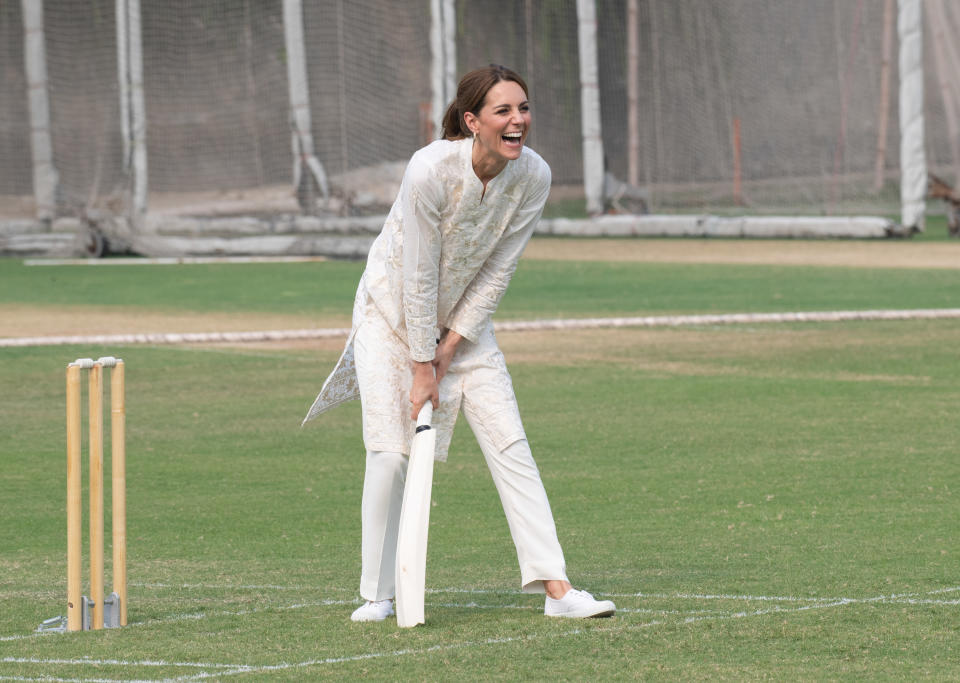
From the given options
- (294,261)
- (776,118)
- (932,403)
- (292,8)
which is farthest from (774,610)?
(776,118)

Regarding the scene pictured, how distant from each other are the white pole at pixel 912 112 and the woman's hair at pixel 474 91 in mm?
24461

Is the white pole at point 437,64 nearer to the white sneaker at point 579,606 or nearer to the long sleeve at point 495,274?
the long sleeve at point 495,274

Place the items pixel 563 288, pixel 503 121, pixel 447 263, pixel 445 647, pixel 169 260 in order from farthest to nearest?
pixel 169 260
pixel 563 288
pixel 447 263
pixel 503 121
pixel 445 647

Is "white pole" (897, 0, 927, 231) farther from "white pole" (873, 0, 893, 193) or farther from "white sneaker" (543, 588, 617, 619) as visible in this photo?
"white sneaker" (543, 588, 617, 619)

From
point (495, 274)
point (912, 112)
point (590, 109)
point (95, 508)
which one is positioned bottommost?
point (95, 508)

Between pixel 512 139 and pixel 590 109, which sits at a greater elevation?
pixel 590 109

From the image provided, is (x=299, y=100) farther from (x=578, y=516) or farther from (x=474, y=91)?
(x=474, y=91)

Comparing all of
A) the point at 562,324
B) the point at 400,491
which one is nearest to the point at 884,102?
the point at 562,324

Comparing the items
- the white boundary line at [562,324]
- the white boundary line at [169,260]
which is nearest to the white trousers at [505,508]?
the white boundary line at [562,324]

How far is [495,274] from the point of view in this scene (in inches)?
222

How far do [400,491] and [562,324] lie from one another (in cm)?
1084

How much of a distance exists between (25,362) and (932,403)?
283 inches

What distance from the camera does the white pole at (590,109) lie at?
32.5 metres

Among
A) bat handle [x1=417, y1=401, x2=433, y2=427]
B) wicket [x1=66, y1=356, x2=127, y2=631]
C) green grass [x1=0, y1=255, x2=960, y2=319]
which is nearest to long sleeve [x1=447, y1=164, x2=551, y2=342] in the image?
bat handle [x1=417, y1=401, x2=433, y2=427]
